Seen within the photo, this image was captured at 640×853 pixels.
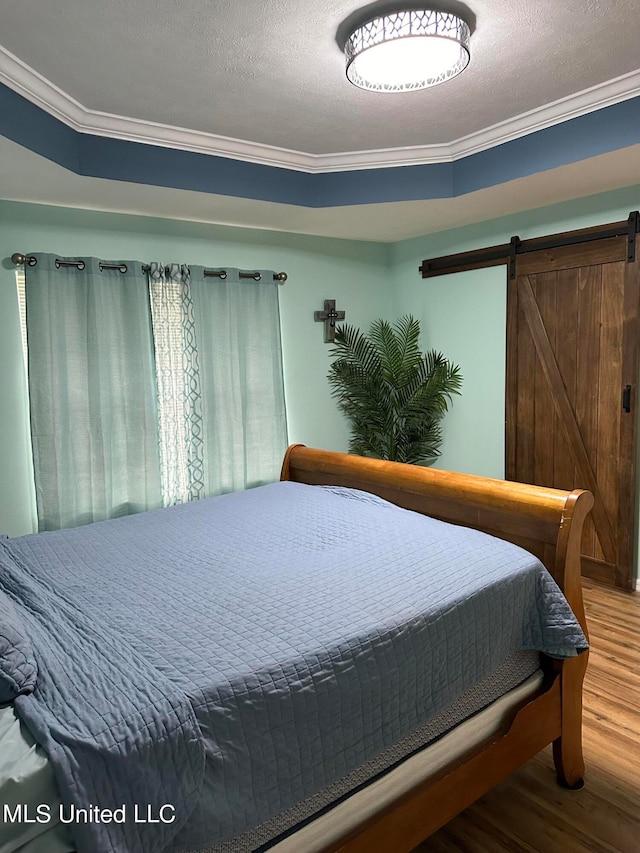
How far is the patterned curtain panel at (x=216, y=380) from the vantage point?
3.40 metres

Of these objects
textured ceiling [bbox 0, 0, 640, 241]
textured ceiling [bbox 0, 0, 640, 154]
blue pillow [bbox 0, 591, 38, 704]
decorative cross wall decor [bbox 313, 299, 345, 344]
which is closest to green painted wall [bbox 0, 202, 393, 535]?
decorative cross wall decor [bbox 313, 299, 345, 344]

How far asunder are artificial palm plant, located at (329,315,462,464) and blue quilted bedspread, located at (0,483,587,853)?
73.5 inches

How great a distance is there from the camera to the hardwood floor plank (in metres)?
1.70

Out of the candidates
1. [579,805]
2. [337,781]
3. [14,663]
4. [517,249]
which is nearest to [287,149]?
[517,249]

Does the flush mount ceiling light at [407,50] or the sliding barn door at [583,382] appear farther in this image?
the sliding barn door at [583,382]

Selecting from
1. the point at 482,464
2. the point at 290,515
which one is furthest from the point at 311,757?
the point at 482,464

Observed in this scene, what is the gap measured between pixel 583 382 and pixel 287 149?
2134 mm

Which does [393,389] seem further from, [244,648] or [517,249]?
[244,648]

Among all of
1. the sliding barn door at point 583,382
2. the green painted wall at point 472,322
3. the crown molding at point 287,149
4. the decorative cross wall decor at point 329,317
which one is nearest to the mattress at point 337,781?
the sliding barn door at point 583,382

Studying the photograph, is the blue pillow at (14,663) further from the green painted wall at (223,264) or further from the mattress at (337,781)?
Result: the green painted wall at (223,264)

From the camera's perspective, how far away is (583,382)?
3.46 m

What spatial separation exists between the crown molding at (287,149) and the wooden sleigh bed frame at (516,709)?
1693mm

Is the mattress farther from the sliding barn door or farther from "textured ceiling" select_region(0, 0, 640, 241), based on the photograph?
"textured ceiling" select_region(0, 0, 640, 241)

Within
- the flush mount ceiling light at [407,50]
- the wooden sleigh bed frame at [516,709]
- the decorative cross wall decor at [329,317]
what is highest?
Answer: the flush mount ceiling light at [407,50]
